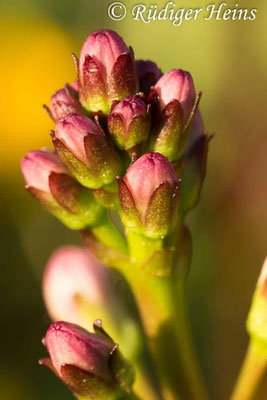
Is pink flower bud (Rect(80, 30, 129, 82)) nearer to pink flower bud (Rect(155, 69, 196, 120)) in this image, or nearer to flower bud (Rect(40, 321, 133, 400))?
pink flower bud (Rect(155, 69, 196, 120))

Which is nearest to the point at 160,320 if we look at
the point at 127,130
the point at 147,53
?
the point at 127,130

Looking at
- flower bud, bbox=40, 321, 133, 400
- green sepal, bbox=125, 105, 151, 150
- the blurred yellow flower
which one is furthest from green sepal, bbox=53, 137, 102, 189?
the blurred yellow flower

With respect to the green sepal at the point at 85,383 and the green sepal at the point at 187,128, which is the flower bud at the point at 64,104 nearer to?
the green sepal at the point at 187,128

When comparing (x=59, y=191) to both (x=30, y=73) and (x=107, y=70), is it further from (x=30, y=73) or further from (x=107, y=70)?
(x=30, y=73)


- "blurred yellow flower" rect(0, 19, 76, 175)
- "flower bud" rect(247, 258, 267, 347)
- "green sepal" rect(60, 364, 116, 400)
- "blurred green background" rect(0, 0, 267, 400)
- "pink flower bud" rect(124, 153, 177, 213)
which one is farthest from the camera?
"blurred yellow flower" rect(0, 19, 76, 175)

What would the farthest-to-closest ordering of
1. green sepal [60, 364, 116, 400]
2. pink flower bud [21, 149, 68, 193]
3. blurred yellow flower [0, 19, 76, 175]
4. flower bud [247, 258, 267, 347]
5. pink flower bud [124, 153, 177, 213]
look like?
blurred yellow flower [0, 19, 76, 175] → flower bud [247, 258, 267, 347] → pink flower bud [21, 149, 68, 193] → green sepal [60, 364, 116, 400] → pink flower bud [124, 153, 177, 213]

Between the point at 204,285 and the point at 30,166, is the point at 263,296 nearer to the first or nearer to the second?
the point at 30,166

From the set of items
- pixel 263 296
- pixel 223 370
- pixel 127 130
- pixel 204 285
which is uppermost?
pixel 127 130
